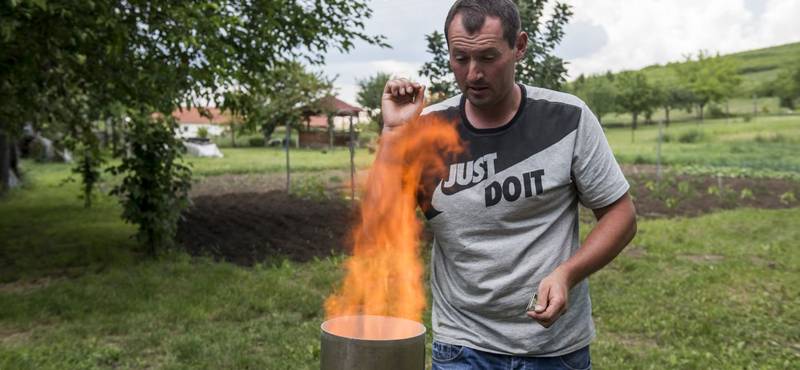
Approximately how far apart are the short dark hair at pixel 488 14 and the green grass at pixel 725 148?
20.7 metres

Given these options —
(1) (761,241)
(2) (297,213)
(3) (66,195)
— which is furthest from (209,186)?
(1) (761,241)

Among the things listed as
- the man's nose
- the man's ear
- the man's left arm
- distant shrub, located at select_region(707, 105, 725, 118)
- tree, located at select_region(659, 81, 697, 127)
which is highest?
tree, located at select_region(659, 81, 697, 127)

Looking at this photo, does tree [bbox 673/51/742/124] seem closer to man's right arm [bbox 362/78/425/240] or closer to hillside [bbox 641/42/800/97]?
hillside [bbox 641/42/800/97]

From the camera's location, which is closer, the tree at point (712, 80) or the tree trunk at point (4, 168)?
the tree trunk at point (4, 168)

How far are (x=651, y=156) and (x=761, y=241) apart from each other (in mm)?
15357

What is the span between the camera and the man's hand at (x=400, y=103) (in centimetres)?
204

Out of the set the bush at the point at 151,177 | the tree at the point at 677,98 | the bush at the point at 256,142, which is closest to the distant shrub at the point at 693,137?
the tree at the point at 677,98

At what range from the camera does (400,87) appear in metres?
2.04

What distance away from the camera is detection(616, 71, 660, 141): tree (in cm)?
3975

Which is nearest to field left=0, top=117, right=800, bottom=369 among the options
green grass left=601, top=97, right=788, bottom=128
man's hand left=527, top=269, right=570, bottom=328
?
man's hand left=527, top=269, right=570, bottom=328

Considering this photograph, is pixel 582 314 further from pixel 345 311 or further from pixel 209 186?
pixel 209 186

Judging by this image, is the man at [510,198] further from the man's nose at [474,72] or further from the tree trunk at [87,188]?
the tree trunk at [87,188]

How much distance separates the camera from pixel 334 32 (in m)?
8.82

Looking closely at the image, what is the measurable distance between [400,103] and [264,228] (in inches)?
326
